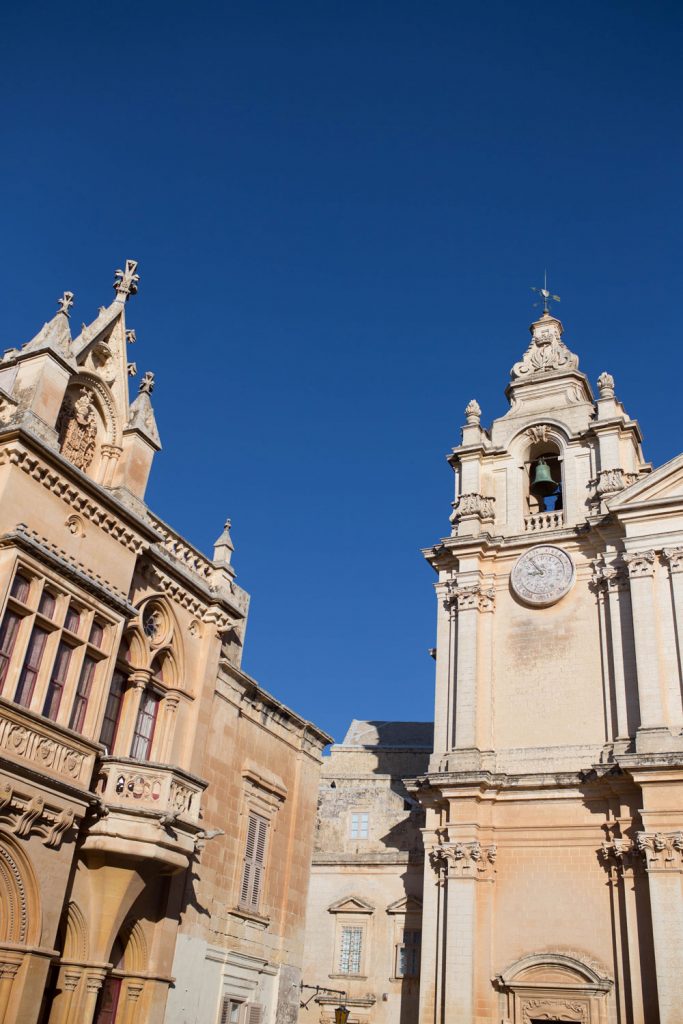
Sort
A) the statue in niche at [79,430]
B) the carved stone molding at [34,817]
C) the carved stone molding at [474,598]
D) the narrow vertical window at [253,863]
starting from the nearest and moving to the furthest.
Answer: the carved stone molding at [34,817] < the statue in niche at [79,430] < the narrow vertical window at [253,863] < the carved stone molding at [474,598]

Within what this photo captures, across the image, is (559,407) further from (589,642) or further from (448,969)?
(448,969)

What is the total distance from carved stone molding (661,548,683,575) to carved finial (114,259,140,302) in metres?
15.3

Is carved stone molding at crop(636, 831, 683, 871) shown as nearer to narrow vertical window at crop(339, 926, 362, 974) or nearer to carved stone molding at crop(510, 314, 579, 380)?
narrow vertical window at crop(339, 926, 362, 974)

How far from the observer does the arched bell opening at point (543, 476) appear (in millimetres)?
30844

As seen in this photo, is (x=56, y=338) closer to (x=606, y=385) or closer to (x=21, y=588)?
(x=21, y=588)

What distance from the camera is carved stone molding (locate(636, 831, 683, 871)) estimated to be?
22.4m

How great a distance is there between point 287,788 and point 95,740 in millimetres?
8264

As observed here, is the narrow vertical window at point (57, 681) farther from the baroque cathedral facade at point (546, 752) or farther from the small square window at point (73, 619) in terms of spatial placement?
the baroque cathedral facade at point (546, 752)

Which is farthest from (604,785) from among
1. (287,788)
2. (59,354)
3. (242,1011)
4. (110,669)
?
(59,354)

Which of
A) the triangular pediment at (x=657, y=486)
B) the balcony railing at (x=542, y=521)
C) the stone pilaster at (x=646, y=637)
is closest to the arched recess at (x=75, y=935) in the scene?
the stone pilaster at (x=646, y=637)

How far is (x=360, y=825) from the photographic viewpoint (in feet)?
120

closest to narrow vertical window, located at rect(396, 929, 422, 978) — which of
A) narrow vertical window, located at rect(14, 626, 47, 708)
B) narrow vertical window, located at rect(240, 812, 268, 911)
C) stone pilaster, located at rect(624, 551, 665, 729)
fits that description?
narrow vertical window, located at rect(240, 812, 268, 911)

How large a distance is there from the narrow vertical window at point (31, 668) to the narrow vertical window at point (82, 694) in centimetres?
97

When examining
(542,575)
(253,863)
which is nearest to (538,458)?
(542,575)
